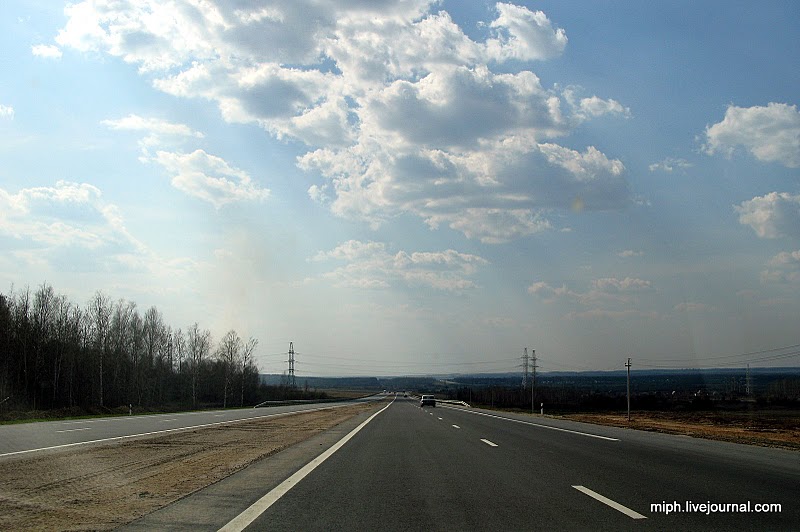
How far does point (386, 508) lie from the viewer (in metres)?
9.22

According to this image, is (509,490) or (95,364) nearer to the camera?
(509,490)

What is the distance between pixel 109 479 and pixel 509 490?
7.40 m

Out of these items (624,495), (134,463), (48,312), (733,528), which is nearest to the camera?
(733,528)

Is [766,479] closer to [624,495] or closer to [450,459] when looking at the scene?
[624,495]

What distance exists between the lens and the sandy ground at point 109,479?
29.2 ft

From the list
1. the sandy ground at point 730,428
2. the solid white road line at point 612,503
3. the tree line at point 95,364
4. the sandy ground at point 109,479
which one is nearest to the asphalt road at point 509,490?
the solid white road line at point 612,503

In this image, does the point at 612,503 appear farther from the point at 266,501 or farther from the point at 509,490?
the point at 266,501

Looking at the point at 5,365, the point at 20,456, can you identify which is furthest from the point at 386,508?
the point at 5,365

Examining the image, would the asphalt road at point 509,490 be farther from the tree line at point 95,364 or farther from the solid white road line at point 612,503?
the tree line at point 95,364

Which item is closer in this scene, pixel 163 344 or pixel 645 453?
pixel 645 453

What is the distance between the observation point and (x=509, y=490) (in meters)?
10.6

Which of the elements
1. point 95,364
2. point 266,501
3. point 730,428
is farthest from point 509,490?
point 95,364

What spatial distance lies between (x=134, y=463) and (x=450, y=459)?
7.22 meters

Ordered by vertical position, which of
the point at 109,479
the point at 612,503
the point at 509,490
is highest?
the point at 612,503
